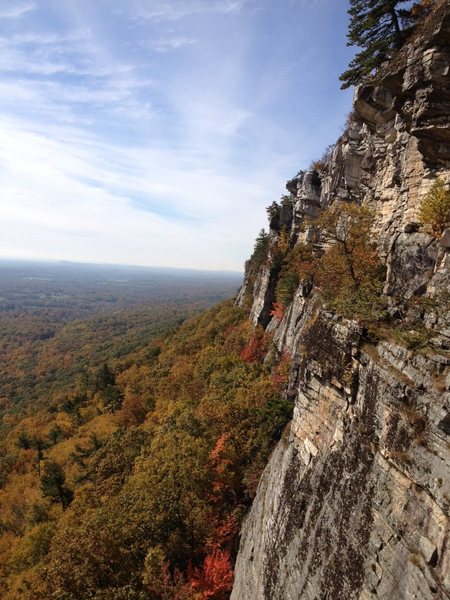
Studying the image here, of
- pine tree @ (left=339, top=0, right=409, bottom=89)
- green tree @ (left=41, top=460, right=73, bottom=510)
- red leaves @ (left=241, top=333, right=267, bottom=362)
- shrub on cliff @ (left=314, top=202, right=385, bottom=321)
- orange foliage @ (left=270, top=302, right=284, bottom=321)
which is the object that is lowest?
green tree @ (left=41, top=460, right=73, bottom=510)

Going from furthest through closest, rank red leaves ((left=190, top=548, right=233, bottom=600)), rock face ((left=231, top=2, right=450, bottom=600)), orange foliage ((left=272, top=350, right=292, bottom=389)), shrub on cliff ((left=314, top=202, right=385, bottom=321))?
orange foliage ((left=272, top=350, right=292, bottom=389)), red leaves ((left=190, top=548, right=233, bottom=600)), shrub on cliff ((left=314, top=202, right=385, bottom=321)), rock face ((left=231, top=2, right=450, bottom=600))

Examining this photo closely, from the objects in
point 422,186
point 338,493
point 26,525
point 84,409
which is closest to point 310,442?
point 338,493

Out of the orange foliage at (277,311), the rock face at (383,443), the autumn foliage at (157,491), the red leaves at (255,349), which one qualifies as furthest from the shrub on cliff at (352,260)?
the red leaves at (255,349)

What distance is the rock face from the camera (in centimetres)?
773

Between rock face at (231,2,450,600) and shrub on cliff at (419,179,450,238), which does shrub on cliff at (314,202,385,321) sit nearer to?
rock face at (231,2,450,600)

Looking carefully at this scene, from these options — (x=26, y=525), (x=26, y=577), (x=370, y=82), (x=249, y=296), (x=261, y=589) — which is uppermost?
(x=370, y=82)

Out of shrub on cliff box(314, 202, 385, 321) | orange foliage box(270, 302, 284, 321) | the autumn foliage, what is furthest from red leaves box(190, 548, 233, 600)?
orange foliage box(270, 302, 284, 321)

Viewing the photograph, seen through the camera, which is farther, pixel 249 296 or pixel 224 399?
pixel 249 296

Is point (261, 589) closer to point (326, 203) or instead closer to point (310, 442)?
point (310, 442)

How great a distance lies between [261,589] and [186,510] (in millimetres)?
7315

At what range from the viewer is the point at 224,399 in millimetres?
27609

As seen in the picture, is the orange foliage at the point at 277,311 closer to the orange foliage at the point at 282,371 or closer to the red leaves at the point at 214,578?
the orange foliage at the point at 282,371

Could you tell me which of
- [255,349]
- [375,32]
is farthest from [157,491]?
[375,32]

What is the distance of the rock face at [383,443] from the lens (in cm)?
773
